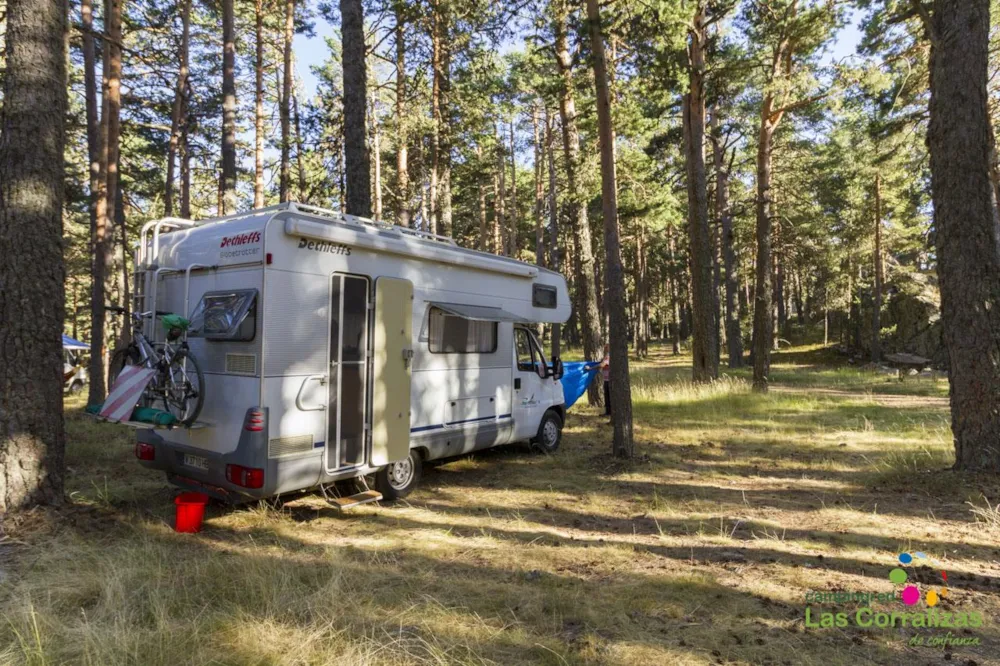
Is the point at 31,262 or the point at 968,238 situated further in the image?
the point at 968,238

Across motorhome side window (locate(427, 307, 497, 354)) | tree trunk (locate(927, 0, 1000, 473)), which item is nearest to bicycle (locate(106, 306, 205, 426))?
motorhome side window (locate(427, 307, 497, 354))

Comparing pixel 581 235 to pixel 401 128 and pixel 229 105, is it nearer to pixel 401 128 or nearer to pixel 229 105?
pixel 401 128

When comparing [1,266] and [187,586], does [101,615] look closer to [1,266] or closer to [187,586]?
[187,586]

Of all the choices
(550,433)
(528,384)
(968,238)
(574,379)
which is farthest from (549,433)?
(968,238)

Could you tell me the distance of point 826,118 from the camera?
777 inches

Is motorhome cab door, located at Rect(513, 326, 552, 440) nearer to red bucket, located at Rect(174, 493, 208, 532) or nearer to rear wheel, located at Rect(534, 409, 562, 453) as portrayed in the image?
rear wheel, located at Rect(534, 409, 562, 453)

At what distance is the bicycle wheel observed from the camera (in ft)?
18.1

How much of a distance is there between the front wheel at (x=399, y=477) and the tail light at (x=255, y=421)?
170 cm

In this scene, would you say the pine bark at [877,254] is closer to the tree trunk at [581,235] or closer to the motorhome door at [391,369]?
the tree trunk at [581,235]

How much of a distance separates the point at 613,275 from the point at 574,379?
375 cm

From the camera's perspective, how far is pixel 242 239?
5645 mm

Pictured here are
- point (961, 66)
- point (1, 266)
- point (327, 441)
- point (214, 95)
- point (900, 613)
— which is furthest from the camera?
point (214, 95)

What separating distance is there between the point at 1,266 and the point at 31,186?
0.76 metres

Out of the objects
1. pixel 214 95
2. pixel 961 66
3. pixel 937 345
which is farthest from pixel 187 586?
pixel 937 345
